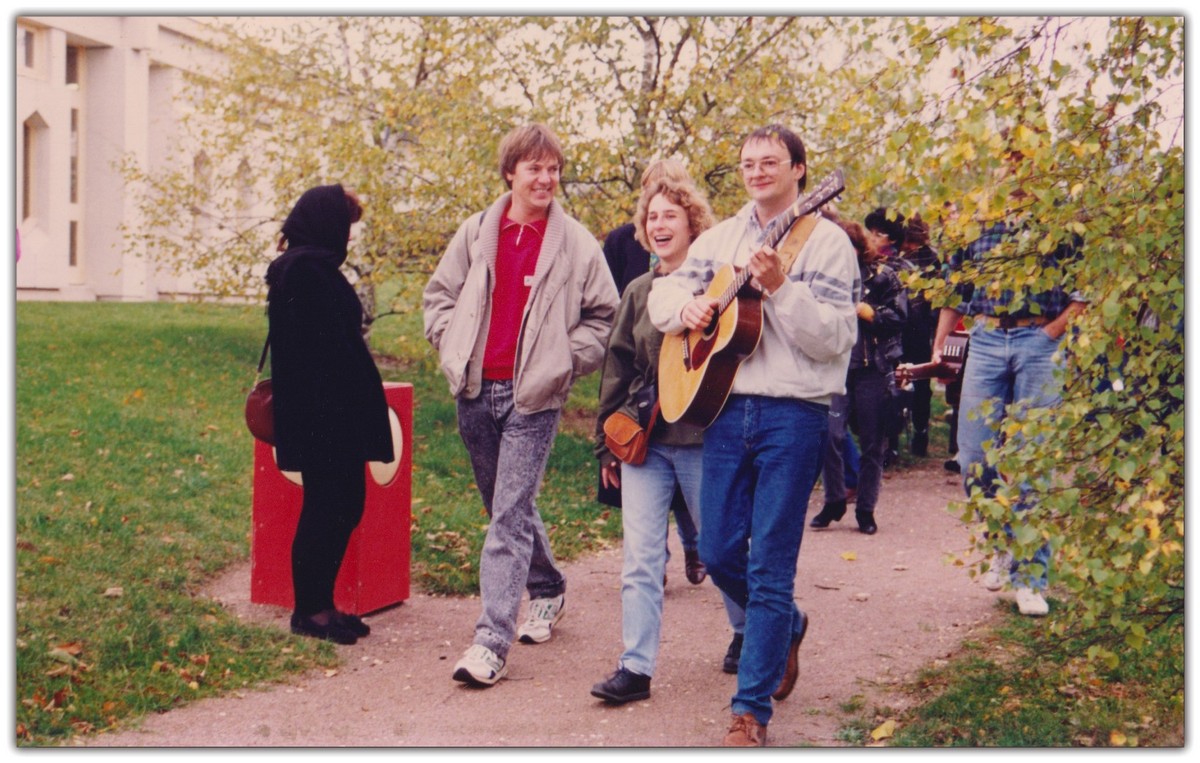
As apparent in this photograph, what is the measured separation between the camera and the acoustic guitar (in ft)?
14.8

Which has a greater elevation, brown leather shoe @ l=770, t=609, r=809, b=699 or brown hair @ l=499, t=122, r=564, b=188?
brown hair @ l=499, t=122, r=564, b=188

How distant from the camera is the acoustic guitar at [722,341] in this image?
4.50 m

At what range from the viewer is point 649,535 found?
5.22m

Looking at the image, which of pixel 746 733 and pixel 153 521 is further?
pixel 153 521

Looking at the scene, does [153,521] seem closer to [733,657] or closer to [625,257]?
[625,257]

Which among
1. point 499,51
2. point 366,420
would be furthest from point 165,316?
point 366,420

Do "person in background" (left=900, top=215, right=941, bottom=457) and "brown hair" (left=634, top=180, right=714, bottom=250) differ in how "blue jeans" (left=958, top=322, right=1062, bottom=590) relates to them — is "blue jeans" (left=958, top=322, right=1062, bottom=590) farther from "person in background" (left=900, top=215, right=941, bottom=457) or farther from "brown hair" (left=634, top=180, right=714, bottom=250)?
"brown hair" (left=634, top=180, right=714, bottom=250)

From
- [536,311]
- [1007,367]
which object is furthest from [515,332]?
[1007,367]

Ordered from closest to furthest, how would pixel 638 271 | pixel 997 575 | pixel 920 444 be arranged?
pixel 997 575 → pixel 638 271 → pixel 920 444

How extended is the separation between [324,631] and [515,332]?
1.58 metres

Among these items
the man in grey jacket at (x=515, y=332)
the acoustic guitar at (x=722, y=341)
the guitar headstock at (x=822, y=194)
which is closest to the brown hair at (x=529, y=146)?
the man in grey jacket at (x=515, y=332)

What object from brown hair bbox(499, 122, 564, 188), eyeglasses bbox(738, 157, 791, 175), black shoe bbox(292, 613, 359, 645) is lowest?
black shoe bbox(292, 613, 359, 645)

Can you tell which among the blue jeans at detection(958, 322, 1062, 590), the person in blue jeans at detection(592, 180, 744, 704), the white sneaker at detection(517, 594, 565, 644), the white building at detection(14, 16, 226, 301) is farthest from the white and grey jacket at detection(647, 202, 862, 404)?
A: the white building at detection(14, 16, 226, 301)

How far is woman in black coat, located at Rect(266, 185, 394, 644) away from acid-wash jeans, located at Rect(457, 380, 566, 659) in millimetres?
551
